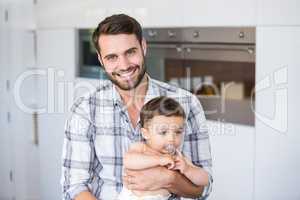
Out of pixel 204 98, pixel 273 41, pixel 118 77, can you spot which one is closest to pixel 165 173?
pixel 118 77

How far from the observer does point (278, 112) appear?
2.04m

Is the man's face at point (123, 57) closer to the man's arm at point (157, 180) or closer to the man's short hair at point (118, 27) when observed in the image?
the man's short hair at point (118, 27)

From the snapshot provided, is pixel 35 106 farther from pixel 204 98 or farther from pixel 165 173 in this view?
pixel 165 173

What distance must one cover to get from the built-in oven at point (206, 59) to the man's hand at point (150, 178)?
0.95 metres

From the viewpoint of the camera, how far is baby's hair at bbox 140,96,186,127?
4.44 feet

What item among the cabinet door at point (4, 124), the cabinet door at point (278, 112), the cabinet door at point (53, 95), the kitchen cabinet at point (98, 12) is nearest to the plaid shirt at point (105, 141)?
the cabinet door at point (278, 112)

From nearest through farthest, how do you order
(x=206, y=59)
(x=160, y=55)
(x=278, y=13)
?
(x=278, y=13)
(x=206, y=59)
(x=160, y=55)

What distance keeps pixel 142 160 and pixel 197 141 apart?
0.21 metres

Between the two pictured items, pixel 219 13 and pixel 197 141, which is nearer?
pixel 197 141

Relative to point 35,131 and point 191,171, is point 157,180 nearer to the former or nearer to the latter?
point 191,171

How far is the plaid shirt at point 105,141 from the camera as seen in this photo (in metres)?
1.47

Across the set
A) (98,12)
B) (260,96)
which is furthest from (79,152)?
(98,12)

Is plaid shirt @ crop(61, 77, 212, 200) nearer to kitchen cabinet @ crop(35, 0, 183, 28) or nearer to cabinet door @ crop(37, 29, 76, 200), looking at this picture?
kitchen cabinet @ crop(35, 0, 183, 28)

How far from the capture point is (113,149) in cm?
147
